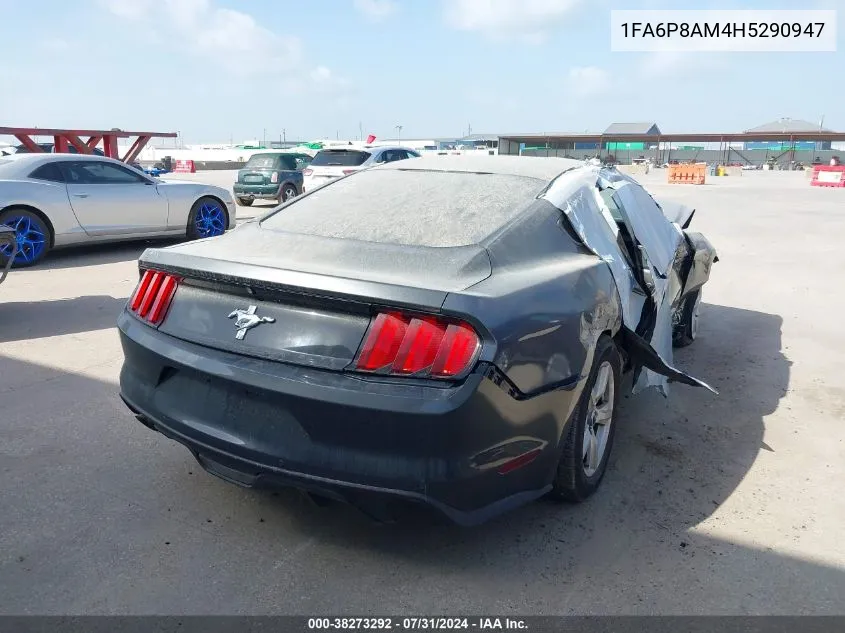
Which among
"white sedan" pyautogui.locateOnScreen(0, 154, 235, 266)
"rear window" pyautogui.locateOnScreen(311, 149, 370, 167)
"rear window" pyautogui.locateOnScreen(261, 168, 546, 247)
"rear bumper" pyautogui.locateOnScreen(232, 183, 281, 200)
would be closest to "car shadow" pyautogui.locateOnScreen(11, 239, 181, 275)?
"white sedan" pyautogui.locateOnScreen(0, 154, 235, 266)

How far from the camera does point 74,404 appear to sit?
4.09 metres

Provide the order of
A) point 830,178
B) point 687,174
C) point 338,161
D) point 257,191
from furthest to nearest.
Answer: point 687,174
point 830,178
point 257,191
point 338,161

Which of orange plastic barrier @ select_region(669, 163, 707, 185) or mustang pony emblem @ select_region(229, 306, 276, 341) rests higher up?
mustang pony emblem @ select_region(229, 306, 276, 341)

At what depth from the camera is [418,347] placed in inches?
89.4

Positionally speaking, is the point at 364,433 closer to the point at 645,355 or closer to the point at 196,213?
the point at 645,355

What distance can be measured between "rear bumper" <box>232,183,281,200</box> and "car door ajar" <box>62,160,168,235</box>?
6.67 metres

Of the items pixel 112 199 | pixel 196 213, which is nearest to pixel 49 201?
pixel 112 199

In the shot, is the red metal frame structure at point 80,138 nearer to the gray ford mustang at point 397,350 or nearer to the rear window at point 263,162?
the rear window at point 263,162

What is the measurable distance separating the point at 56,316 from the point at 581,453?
17.1 ft

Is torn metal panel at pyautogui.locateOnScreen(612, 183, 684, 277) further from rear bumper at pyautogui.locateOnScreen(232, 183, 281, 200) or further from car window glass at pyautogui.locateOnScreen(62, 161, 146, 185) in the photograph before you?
rear bumper at pyautogui.locateOnScreen(232, 183, 281, 200)

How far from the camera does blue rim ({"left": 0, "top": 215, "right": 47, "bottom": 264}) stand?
827cm

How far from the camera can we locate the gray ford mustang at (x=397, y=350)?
7.41ft

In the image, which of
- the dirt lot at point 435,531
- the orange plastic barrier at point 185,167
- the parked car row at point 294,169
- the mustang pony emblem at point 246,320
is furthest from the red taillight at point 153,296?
the orange plastic barrier at point 185,167

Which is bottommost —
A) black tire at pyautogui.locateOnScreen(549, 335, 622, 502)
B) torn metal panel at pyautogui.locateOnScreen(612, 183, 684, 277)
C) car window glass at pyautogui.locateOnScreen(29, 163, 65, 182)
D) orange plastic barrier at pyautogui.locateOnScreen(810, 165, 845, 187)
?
orange plastic barrier at pyautogui.locateOnScreen(810, 165, 845, 187)
